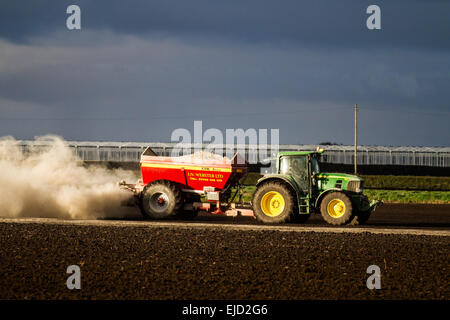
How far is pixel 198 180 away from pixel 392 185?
Answer: 2807 cm

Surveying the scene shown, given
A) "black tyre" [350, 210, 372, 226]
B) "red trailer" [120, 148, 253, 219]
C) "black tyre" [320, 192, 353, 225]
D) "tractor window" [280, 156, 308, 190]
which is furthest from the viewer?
"red trailer" [120, 148, 253, 219]

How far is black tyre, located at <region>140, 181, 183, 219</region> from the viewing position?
23828mm

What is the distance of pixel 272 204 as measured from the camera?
22.7 m

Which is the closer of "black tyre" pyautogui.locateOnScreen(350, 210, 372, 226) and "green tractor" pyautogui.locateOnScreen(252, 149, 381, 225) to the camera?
"green tractor" pyautogui.locateOnScreen(252, 149, 381, 225)

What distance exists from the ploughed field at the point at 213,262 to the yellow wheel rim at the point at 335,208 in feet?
6.65

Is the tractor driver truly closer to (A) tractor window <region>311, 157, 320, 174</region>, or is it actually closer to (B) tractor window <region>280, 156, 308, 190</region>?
(B) tractor window <region>280, 156, 308, 190</region>

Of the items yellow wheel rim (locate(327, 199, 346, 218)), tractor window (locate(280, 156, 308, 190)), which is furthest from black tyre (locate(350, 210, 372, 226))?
tractor window (locate(280, 156, 308, 190))

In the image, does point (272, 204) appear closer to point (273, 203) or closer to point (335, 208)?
point (273, 203)

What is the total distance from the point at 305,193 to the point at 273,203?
123 centimetres

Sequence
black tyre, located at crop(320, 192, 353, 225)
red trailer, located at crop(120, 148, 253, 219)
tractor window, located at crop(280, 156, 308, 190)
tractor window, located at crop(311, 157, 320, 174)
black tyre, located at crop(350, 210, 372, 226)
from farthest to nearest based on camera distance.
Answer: red trailer, located at crop(120, 148, 253, 219), black tyre, located at crop(350, 210, 372, 226), tractor window, located at crop(311, 157, 320, 174), tractor window, located at crop(280, 156, 308, 190), black tyre, located at crop(320, 192, 353, 225)
